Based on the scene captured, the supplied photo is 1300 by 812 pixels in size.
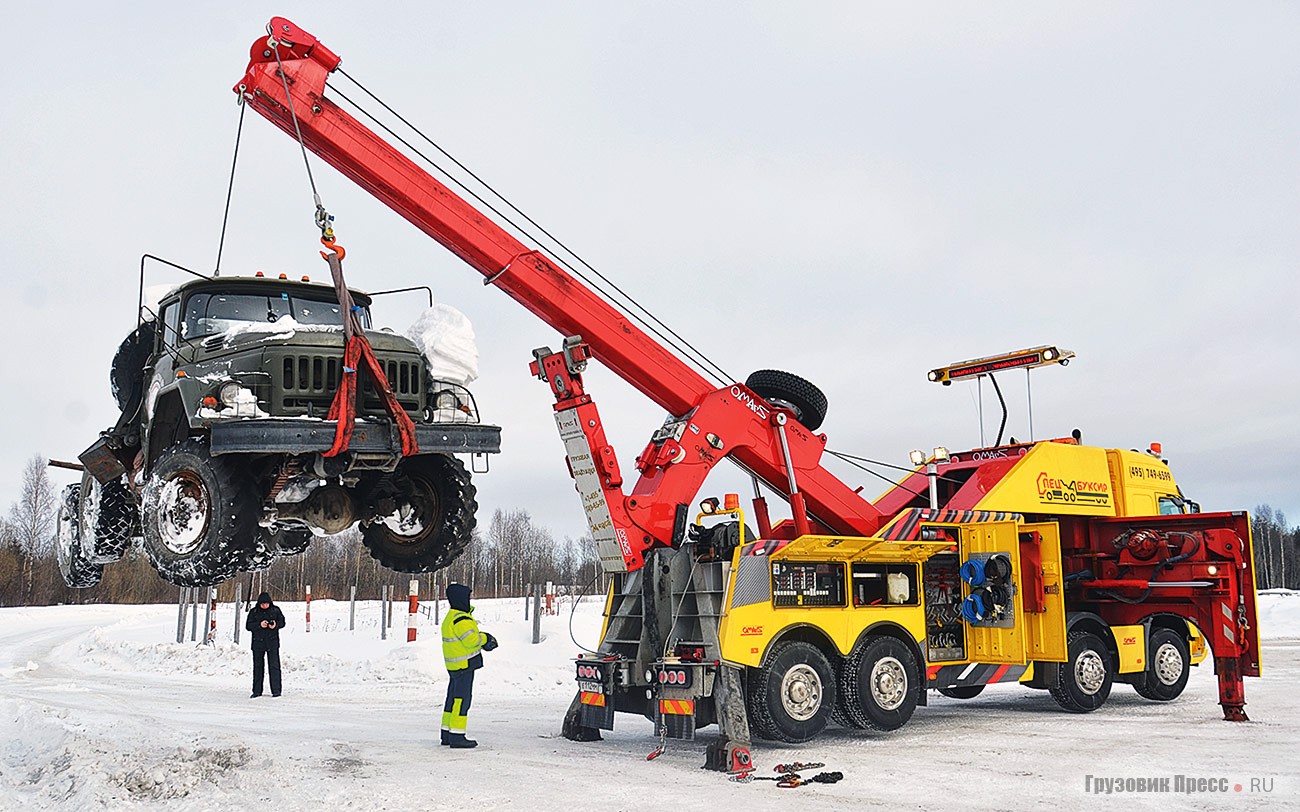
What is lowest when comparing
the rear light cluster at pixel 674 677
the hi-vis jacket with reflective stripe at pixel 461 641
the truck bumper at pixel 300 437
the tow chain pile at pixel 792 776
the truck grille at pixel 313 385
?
the tow chain pile at pixel 792 776

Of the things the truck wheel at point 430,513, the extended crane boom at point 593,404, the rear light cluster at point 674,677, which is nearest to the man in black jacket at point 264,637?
the extended crane boom at point 593,404

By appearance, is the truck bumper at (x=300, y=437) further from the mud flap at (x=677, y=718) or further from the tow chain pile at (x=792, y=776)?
the mud flap at (x=677, y=718)

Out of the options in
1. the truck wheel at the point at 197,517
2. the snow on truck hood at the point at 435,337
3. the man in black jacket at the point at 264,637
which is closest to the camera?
the truck wheel at the point at 197,517

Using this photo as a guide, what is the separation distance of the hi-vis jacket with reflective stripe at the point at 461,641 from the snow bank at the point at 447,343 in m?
4.62

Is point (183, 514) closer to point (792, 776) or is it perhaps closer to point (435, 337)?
point (435, 337)

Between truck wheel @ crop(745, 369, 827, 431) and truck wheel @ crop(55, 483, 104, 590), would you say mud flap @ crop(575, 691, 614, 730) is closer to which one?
truck wheel @ crop(745, 369, 827, 431)

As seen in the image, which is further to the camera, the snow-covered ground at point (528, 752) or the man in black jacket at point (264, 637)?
the man in black jacket at point (264, 637)

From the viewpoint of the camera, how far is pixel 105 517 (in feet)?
24.4

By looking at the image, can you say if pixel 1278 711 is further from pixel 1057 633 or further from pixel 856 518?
pixel 856 518

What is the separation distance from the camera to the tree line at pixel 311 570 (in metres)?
11.4

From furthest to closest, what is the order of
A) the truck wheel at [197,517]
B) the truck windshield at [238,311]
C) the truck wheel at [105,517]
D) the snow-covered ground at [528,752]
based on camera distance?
the snow-covered ground at [528,752] < the truck wheel at [105,517] < the truck windshield at [238,311] < the truck wheel at [197,517]

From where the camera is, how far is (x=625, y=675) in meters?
10.9

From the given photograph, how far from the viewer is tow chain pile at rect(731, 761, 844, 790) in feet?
29.2

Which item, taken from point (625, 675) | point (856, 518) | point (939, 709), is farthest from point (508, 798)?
point (939, 709)
